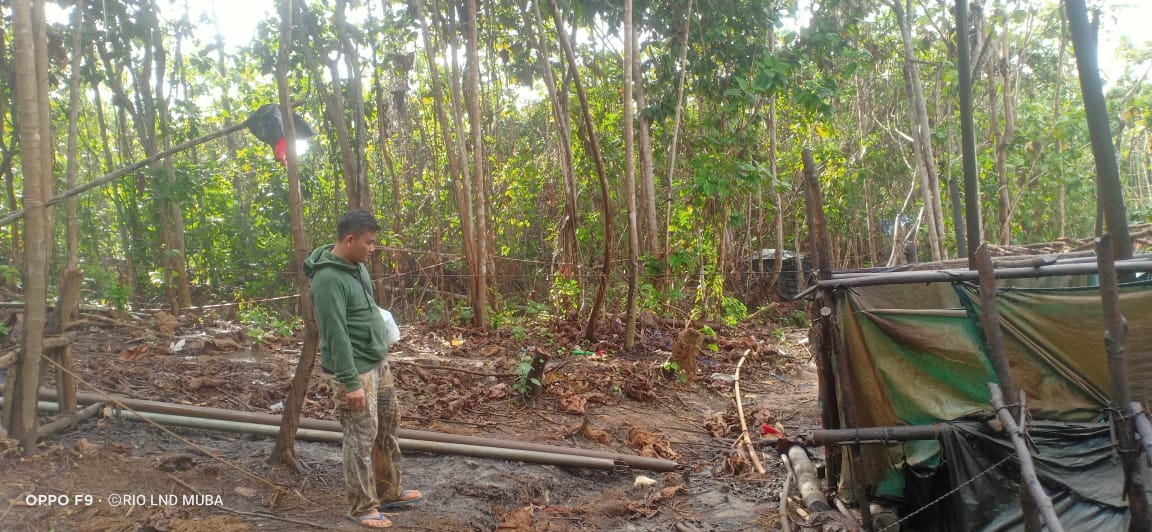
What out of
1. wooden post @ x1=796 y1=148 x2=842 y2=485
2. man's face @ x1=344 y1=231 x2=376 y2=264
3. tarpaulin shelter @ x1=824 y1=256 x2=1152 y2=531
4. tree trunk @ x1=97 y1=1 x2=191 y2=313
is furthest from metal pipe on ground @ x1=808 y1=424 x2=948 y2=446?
tree trunk @ x1=97 y1=1 x2=191 y2=313

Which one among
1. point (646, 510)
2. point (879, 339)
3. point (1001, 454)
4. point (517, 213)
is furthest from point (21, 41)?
point (517, 213)

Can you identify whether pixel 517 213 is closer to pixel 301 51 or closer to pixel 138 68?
Answer: pixel 301 51

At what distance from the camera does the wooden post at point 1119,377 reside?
2.89 meters

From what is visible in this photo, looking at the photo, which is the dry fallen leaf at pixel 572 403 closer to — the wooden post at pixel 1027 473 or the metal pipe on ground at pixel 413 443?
the metal pipe on ground at pixel 413 443

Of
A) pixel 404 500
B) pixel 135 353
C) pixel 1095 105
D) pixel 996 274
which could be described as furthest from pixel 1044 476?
pixel 135 353

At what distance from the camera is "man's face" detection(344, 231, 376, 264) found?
13.2 feet

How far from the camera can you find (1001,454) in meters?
4.13

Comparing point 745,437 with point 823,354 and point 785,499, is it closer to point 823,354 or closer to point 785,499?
point 785,499

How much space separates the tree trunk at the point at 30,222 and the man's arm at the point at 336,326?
167 centimetres

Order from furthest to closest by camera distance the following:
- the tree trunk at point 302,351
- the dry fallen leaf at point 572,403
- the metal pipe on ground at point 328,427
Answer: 1. the dry fallen leaf at point 572,403
2. the metal pipe on ground at point 328,427
3. the tree trunk at point 302,351

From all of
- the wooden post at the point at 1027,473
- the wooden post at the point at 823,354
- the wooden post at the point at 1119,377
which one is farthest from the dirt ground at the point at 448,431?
the wooden post at the point at 1119,377

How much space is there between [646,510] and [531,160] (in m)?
10.9

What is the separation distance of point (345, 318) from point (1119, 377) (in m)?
3.59

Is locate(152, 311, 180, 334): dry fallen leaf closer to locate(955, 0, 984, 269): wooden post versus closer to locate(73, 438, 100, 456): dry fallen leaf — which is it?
locate(73, 438, 100, 456): dry fallen leaf
